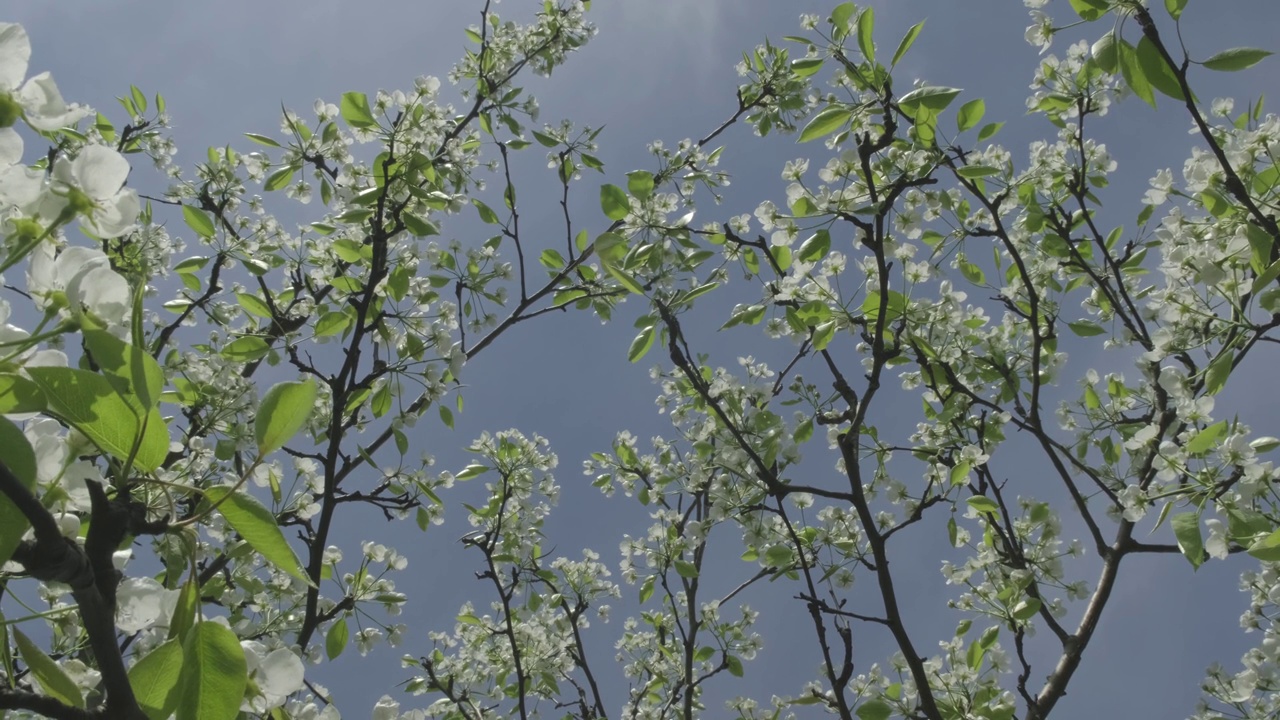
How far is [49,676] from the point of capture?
1118 millimetres

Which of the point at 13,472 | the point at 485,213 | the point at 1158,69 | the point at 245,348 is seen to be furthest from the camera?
the point at 485,213

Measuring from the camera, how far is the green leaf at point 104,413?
3.23 feet

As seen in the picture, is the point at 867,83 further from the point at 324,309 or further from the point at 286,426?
the point at 324,309

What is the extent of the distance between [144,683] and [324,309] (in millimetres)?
3394

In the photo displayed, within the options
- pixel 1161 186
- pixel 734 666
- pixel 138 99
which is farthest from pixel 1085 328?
pixel 138 99

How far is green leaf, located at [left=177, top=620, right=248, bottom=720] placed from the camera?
102 cm

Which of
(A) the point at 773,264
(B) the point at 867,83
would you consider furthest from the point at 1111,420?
(B) the point at 867,83

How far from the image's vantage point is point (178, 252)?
5855 millimetres

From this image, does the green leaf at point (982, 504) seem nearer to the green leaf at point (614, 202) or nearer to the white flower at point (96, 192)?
the green leaf at point (614, 202)

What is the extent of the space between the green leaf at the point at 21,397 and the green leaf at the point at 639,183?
187 cm

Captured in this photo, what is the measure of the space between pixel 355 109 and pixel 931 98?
7.77 ft

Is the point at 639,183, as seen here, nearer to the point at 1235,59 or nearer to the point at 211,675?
the point at 1235,59

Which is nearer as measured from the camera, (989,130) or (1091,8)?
(1091,8)

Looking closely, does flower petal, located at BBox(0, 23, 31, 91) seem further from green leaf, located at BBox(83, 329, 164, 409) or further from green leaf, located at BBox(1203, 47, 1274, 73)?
green leaf, located at BBox(1203, 47, 1274, 73)
